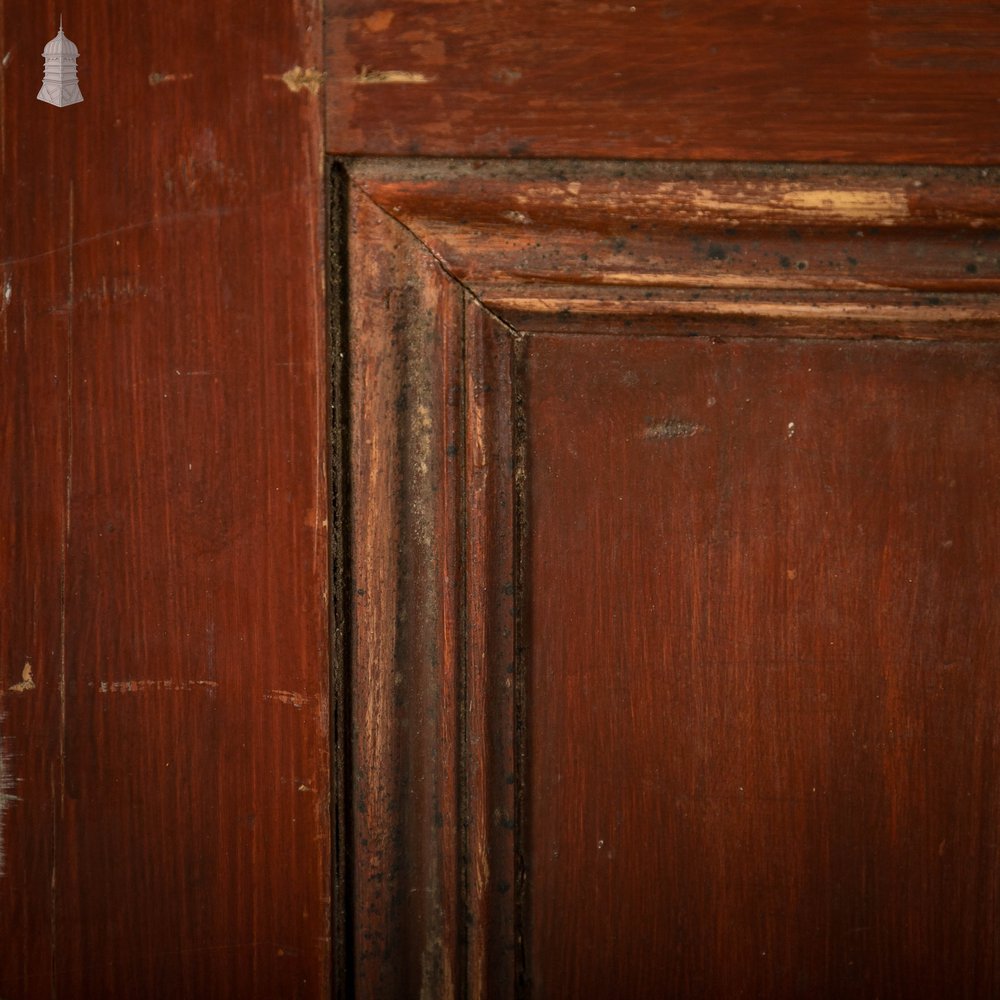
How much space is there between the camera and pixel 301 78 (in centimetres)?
44

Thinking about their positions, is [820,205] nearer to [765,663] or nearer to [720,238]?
[720,238]

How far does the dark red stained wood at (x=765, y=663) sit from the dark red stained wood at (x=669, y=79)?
0.10 metres

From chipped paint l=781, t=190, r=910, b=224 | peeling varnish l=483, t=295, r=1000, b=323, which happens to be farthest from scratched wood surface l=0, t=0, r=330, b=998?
chipped paint l=781, t=190, r=910, b=224

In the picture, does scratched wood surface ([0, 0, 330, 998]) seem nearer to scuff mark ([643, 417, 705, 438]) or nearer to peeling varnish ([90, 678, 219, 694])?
peeling varnish ([90, 678, 219, 694])

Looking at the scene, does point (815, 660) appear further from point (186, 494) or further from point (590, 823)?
point (186, 494)

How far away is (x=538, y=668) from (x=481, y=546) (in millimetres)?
76

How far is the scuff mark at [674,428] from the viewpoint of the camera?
46 cm

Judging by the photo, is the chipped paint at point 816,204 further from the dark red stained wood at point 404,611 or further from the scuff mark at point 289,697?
the scuff mark at point 289,697

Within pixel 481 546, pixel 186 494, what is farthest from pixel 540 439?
pixel 186 494

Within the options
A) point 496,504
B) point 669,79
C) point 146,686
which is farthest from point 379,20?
point 146,686

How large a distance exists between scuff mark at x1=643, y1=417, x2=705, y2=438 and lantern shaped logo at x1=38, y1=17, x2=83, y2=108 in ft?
1.12

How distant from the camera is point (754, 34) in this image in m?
0.43

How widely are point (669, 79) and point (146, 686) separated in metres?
0.41

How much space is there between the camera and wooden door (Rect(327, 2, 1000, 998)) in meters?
0.43
